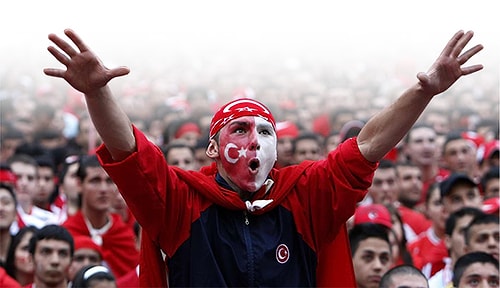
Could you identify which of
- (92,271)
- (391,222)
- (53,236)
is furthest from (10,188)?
(391,222)

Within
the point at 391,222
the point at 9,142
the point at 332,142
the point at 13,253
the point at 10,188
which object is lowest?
the point at 13,253

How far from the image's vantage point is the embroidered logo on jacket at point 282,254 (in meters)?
4.77

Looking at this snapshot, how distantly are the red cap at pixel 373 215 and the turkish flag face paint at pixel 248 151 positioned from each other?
329 centimetres

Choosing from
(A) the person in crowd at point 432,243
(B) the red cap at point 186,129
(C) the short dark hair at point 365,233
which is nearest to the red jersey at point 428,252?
(A) the person in crowd at point 432,243

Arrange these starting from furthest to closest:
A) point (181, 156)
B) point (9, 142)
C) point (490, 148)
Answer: point (9, 142) < point (490, 148) < point (181, 156)

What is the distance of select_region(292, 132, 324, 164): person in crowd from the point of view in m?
A: 10.9

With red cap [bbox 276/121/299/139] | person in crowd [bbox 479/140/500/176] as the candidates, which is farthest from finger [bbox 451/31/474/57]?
red cap [bbox 276/121/299/139]

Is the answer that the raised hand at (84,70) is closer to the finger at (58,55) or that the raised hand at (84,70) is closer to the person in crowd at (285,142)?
the finger at (58,55)

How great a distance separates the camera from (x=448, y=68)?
4.77m

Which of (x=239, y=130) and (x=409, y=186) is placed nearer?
(x=239, y=130)

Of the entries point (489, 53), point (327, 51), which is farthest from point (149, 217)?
point (327, 51)

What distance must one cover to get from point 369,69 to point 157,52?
14.3 feet

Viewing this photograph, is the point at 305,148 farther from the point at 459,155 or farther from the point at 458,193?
the point at 458,193

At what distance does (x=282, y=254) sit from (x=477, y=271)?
9.30ft
